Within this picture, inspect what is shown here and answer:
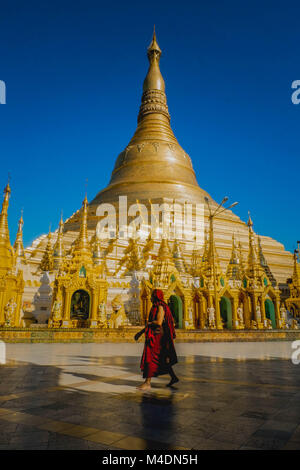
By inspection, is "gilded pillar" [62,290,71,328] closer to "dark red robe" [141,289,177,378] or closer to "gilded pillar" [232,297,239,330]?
"gilded pillar" [232,297,239,330]

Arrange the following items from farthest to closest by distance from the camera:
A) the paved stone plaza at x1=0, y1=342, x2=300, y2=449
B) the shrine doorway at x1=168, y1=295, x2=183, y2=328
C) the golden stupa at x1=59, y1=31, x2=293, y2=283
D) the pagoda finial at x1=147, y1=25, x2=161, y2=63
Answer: the pagoda finial at x1=147, y1=25, x2=161, y2=63
the golden stupa at x1=59, y1=31, x2=293, y2=283
the shrine doorway at x1=168, y1=295, x2=183, y2=328
the paved stone plaza at x1=0, y1=342, x2=300, y2=449

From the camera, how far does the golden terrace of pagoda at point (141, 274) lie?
1764 cm

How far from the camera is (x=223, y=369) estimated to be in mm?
6762

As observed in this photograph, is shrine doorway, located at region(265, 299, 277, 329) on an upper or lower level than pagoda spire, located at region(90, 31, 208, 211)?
lower

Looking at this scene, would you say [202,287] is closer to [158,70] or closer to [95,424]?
[95,424]

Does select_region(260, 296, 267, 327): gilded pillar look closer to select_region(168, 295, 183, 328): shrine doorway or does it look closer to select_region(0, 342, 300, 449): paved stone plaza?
select_region(168, 295, 183, 328): shrine doorway

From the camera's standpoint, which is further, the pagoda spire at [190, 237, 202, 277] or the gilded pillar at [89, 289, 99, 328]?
the pagoda spire at [190, 237, 202, 277]

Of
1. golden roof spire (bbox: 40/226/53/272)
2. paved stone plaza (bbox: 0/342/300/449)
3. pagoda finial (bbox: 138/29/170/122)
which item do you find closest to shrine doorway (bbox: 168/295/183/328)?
golden roof spire (bbox: 40/226/53/272)

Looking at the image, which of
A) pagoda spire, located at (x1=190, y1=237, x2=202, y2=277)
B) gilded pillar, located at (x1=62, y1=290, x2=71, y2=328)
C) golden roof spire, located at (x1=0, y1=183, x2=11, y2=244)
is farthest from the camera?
pagoda spire, located at (x1=190, y1=237, x2=202, y2=277)

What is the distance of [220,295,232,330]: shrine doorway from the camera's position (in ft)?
73.6

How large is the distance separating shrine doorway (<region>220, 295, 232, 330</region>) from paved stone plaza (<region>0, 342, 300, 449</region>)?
1684cm

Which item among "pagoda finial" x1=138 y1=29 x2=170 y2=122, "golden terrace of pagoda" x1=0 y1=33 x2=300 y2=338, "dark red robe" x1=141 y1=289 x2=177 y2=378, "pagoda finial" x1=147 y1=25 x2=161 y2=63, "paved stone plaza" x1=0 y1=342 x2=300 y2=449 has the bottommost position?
"paved stone plaza" x1=0 y1=342 x2=300 y2=449

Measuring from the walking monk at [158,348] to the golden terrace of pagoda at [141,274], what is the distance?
9943 millimetres

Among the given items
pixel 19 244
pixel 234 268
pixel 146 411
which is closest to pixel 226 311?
pixel 234 268
